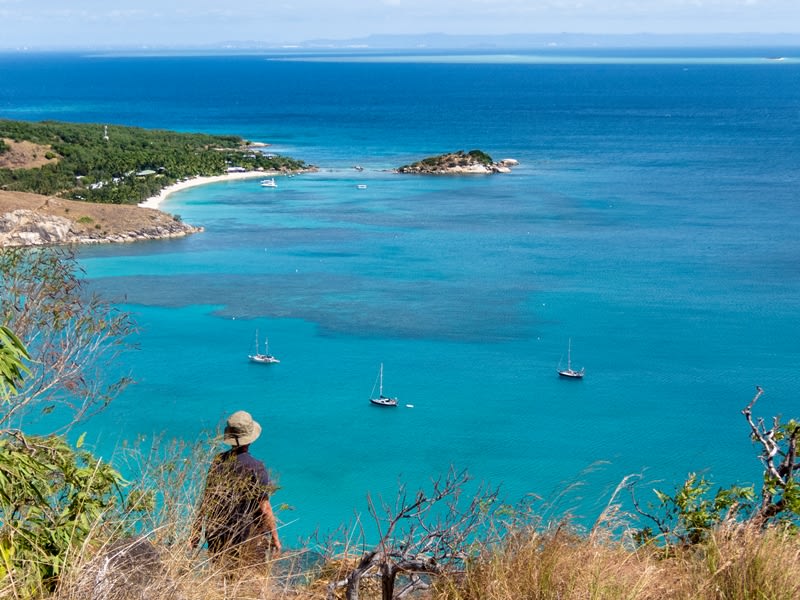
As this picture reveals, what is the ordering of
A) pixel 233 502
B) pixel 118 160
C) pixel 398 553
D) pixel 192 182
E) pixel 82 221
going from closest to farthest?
pixel 398 553 → pixel 233 502 → pixel 82 221 → pixel 118 160 → pixel 192 182

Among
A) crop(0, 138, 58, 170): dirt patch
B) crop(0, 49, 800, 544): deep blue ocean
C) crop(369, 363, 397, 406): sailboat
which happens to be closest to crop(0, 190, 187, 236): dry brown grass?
crop(0, 49, 800, 544): deep blue ocean

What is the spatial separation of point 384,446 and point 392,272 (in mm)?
13794

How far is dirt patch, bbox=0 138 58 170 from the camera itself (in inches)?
1896

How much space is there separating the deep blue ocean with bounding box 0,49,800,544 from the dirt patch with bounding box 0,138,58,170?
7720 mm

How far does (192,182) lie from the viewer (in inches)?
2020

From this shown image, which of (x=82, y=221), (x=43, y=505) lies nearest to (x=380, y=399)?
(x=43, y=505)

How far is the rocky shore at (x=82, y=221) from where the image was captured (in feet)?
112

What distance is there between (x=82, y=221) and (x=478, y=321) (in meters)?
18.2

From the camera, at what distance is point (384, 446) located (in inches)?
712

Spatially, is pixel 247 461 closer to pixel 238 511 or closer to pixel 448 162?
pixel 238 511

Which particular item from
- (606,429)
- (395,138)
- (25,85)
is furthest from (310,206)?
(25,85)

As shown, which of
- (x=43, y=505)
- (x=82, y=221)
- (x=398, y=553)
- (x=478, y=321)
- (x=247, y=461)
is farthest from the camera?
(x=82, y=221)

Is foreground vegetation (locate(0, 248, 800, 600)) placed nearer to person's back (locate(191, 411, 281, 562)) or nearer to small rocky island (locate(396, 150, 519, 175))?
person's back (locate(191, 411, 281, 562))

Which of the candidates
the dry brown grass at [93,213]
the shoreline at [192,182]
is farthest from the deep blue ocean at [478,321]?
the dry brown grass at [93,213]
